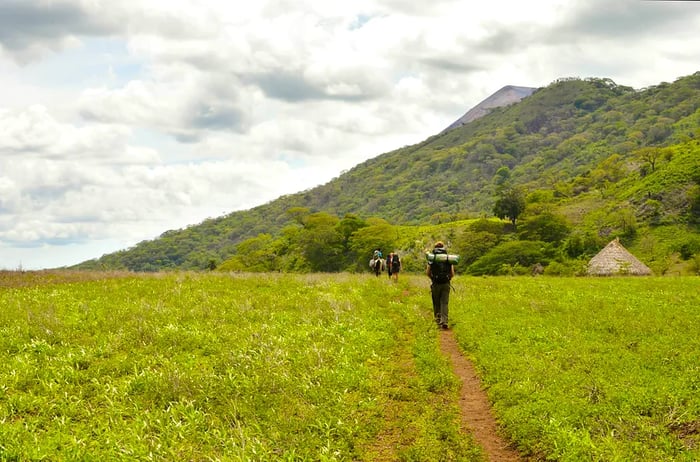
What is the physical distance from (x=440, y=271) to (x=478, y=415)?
8605 millimetres

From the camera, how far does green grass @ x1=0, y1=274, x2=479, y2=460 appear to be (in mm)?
7992

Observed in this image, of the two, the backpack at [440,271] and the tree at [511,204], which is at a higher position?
the tree at [511,204]

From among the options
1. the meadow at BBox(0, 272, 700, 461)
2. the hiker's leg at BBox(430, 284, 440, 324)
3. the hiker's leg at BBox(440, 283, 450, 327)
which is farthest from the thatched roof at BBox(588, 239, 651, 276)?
the hiker's leg at BBox(440, 283, 450, 327)

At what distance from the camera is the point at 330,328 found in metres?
15.2

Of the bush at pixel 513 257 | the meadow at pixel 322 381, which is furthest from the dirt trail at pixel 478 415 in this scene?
the bush at pixel 513 257

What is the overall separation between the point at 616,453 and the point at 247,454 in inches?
219

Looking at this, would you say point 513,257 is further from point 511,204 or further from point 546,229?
point 511,204

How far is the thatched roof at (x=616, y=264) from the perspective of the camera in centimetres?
5897

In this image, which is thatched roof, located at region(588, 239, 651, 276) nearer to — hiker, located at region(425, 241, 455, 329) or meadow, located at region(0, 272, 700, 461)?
meadow, located at region(0, 272, 700, 461)

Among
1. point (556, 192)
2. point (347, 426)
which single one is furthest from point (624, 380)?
point (556, 192)

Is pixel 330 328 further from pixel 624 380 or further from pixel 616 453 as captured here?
pixel 616 453

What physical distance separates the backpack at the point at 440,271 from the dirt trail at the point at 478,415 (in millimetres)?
4330

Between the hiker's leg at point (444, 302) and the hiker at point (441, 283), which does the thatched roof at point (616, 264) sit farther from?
the hiker's leg at point (444, 302)

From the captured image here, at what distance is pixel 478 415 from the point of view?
32.3 ft
